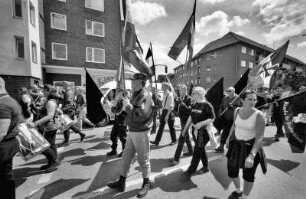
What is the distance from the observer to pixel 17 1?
13180mm

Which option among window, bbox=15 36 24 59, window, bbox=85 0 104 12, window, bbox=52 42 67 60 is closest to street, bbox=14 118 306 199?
window, bbox=15 36 24 59

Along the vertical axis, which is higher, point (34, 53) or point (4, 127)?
point (34, 53)

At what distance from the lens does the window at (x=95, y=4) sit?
2030cm

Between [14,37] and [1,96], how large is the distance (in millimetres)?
14322

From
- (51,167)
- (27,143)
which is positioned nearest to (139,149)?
(27,143)

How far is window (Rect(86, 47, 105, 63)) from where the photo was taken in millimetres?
20503

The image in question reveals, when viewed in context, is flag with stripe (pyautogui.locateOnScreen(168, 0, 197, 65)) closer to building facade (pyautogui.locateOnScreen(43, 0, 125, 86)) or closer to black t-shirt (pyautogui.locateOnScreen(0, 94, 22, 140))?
black t-shirt (pyautogui.locateOnScreen(0, 94, 22, 140))

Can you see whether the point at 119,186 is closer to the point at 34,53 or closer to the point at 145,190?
the point at 145,190

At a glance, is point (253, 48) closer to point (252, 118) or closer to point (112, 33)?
point (112, 33)

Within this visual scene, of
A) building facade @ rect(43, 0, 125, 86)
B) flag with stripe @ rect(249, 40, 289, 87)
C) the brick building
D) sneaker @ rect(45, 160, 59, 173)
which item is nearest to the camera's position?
sneaker @ rect(45, 160, 59, 173)

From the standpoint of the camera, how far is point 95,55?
20922mm

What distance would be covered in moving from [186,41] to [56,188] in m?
4.81

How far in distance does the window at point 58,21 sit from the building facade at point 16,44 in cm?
437

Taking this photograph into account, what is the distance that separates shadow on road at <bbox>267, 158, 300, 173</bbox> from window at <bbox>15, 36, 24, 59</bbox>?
1672 cm
